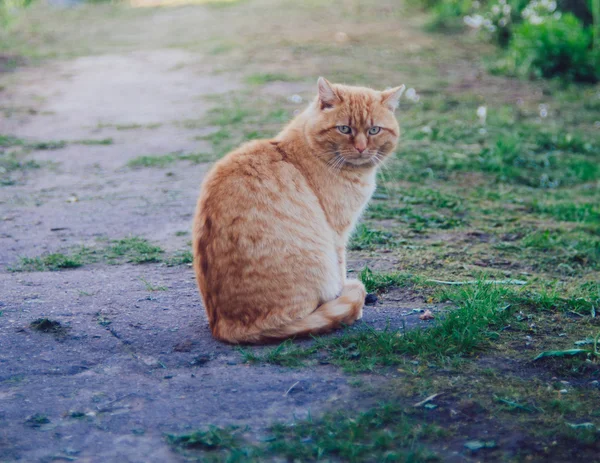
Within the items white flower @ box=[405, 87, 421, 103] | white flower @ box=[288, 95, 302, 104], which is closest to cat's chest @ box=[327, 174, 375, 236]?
white flower @ box=[288, 95, 302, 104]

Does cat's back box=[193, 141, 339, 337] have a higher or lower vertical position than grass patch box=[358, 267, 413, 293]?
higher

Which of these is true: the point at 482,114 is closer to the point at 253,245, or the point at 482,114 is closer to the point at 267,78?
the point at 267,78

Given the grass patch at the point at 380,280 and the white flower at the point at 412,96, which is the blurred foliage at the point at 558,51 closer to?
the white flower at the point at 412,96

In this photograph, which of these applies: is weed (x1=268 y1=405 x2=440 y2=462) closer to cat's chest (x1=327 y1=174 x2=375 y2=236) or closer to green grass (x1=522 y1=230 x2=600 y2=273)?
cat's chest (x1=327 y1=174 x2=375 y2=236)

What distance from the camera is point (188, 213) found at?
19.4 feet

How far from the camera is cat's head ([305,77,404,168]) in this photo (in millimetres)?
4051

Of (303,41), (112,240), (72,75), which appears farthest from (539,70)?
(112,240)

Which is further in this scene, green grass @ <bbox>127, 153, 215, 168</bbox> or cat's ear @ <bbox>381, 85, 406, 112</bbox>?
green grass @ <bbox>127, 153, 215, 168</bbox>

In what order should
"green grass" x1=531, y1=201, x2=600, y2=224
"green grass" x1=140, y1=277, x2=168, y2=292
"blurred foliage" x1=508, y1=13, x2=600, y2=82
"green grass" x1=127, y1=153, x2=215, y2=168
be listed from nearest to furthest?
"green grass" x1=140, y1=277, x2=168, y2=292, "green grass" x1=531, y1=201, x2=600, y2=224, "green grass" x1=127, y1=153, x2=215, y2=168, "blurred foliage" x1=508, y1=13, x2=600, y2=82

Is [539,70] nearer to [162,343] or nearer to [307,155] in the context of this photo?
[307,155]

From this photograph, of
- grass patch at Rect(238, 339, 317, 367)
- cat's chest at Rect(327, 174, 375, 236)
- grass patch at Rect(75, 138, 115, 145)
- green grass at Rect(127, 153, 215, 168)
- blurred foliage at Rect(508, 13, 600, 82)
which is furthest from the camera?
blurred foliage at Rect(508, 13, 600, 82)

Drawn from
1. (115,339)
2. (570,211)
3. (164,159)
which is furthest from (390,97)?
(164,159)

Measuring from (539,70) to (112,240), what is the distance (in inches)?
304

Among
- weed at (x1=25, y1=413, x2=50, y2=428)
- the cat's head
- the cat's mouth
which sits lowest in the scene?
weed at (x1=25, y1=413, x2=50, y2=428)
